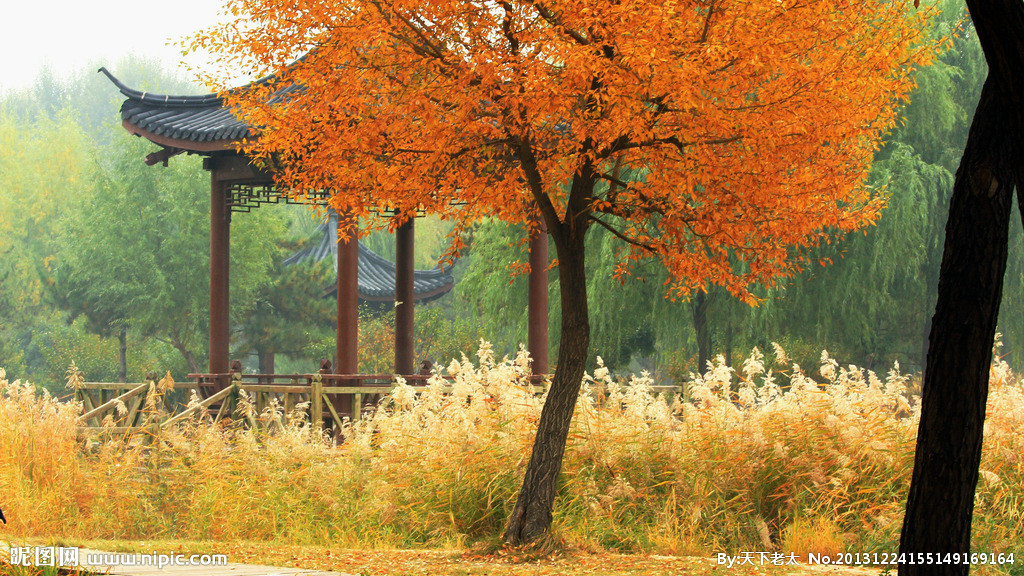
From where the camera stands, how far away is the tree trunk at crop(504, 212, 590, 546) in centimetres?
656

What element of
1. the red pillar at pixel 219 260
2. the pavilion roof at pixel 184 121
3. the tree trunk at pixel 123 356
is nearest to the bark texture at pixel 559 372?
the pavilion roof at pixel 184 121

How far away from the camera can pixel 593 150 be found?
6535 mm

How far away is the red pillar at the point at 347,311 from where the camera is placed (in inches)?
480

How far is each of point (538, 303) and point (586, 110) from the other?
6411 mm

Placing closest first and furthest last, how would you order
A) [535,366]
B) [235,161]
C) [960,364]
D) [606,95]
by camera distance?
[960,364], [606,95], [535,366], [235,161]

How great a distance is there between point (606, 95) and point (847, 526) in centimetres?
346

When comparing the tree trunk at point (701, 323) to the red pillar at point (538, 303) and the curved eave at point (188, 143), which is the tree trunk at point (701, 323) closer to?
the red pillar at point (538, 303)

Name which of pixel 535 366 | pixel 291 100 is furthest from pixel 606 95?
pixel 535 366

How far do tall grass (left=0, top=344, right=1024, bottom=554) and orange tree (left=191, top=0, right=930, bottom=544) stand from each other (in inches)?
39.1

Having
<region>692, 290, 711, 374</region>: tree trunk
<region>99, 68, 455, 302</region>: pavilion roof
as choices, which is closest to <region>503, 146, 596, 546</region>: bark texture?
<region>99, 68, 455, 302</region>: pavilion roof

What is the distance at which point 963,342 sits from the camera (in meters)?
4.04

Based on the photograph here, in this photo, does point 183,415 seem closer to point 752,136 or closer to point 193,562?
point 193,562

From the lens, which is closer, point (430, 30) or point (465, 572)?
point (465, 572)

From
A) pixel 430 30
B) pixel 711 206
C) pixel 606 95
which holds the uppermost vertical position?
pixel 430 30
